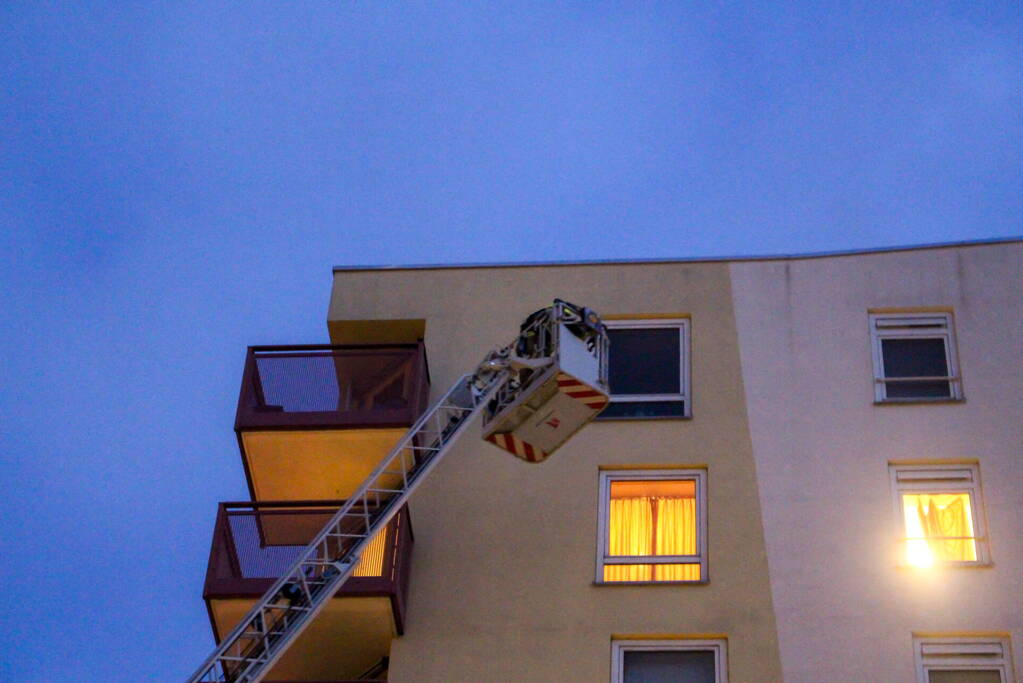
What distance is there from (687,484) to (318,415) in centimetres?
537

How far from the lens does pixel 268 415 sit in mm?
24531

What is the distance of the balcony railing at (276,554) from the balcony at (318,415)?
1.61 meters

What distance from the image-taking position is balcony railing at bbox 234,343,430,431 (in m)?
24.4

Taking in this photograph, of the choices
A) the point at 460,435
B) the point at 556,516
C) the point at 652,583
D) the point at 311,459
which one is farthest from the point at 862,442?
the point at 311,459

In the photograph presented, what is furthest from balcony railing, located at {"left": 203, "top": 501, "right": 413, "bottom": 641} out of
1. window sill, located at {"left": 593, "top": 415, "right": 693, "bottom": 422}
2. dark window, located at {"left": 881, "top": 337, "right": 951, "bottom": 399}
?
dark window, located at {"left": 881, "top": 337, "right": 951, "bottom": 399}

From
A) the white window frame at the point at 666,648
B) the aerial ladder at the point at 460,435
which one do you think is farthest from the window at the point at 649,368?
the white window frame at the point at 666,648

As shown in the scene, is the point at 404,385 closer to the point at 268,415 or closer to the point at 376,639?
the point at 268,415

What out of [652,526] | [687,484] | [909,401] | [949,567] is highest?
[909,401]

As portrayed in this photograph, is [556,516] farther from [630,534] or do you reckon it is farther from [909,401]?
[909,401]

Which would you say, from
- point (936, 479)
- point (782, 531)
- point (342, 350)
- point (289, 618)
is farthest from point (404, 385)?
point (936, 479)

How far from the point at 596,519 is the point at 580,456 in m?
1.09

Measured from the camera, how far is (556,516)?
23703 mm

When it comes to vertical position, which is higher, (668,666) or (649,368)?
(649,368)

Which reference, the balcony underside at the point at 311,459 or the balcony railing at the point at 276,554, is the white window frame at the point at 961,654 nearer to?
the balcony railing at the point at 276,554
